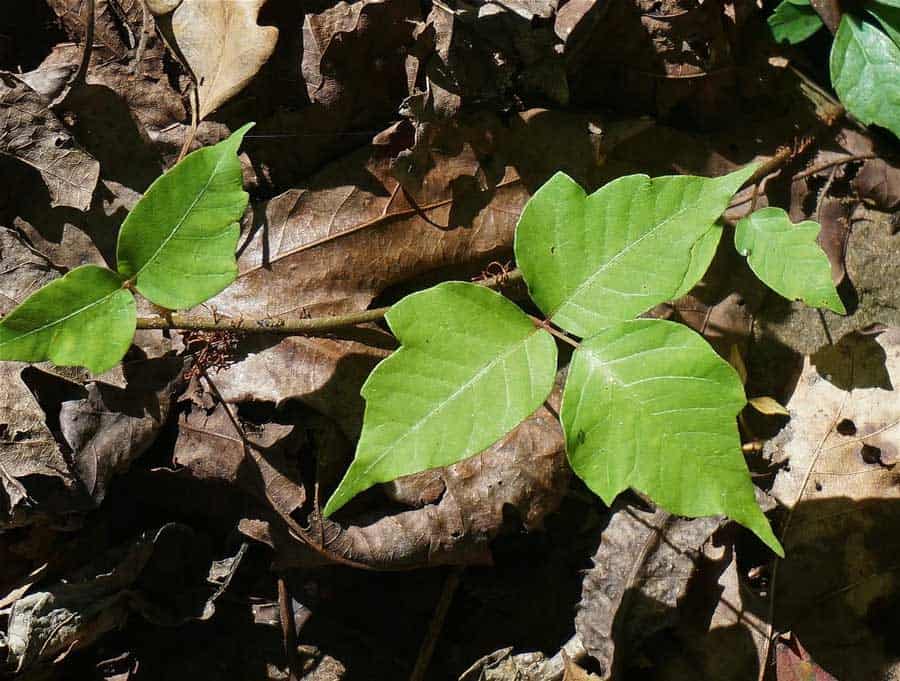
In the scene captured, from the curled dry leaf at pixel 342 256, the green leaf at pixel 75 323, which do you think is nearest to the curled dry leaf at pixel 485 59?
the curled dry leaf at pixel 342 256

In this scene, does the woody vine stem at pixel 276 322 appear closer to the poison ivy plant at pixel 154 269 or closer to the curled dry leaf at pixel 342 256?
the curled dry leaf at pixel 342 256

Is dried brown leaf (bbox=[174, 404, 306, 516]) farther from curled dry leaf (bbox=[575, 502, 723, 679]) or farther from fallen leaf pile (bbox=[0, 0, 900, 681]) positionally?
curled dry leaf (bbox=[575, 502, 723, 679])

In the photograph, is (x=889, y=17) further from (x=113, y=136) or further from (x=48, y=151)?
(x=48, y=151)

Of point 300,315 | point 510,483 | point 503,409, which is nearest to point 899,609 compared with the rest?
point 510,483

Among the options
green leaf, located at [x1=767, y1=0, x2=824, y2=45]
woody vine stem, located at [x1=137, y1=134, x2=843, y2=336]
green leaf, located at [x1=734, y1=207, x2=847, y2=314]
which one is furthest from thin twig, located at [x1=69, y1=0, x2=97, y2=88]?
green leaf, located at [x1=767, y1=0, x2=824, y2=45]

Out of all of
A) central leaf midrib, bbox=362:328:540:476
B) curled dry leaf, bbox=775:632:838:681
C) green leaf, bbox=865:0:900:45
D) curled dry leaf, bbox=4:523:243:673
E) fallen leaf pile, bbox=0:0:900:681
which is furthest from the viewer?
green leaf, bbox=865:0:900:45

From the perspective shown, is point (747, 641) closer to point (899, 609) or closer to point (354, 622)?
point (899, 609)
